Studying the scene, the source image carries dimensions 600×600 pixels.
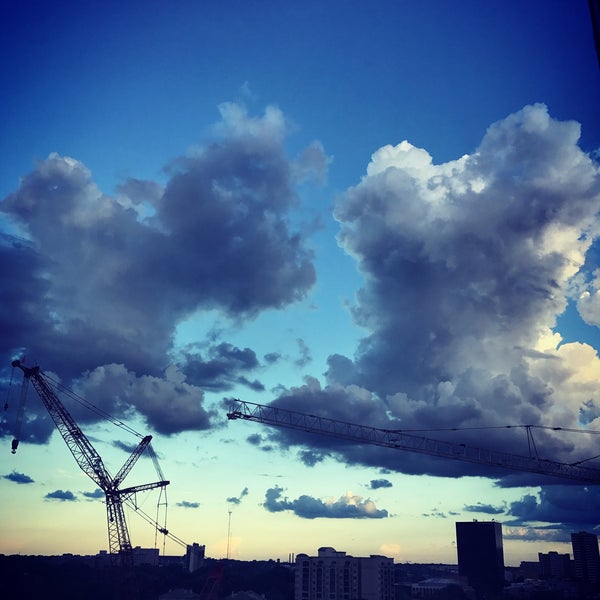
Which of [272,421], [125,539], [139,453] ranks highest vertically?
[272,421]

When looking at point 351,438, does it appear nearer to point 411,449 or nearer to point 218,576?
point 411,449

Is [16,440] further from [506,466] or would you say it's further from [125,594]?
[506,466]

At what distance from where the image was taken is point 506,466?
168 metres

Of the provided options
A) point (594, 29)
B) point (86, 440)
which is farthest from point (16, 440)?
point (594, 29)

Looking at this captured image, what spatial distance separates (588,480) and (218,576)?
13317 centimetres

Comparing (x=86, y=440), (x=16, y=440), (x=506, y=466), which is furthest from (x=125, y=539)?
(x=506, y=466)

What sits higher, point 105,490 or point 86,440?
point 86,440

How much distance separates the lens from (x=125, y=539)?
13725cm

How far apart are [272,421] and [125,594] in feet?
190

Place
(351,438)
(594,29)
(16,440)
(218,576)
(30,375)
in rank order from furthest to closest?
(218,576) < (351,438) < (30,375) < (16,440) < (594,29)

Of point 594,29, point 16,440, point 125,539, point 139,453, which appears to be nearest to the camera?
point 594,29

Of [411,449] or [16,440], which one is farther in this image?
[411,449]

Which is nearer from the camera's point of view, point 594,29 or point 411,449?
point 594,29

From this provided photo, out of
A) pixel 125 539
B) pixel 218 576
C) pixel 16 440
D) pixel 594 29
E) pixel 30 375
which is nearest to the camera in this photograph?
pixel 594 29
